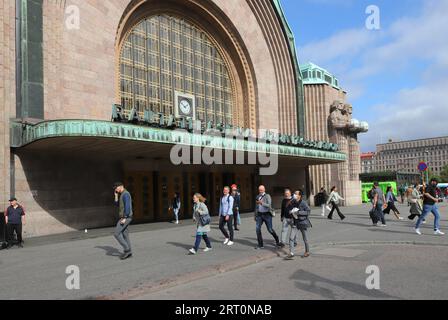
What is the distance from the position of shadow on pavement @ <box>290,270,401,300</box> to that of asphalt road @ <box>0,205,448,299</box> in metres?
0.17

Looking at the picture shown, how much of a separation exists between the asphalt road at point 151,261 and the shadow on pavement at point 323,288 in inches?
6.6

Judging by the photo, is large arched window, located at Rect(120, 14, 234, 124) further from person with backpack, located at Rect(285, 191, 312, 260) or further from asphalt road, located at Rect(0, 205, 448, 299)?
person with backpack, located at Rect(285, 191, 312, 260)

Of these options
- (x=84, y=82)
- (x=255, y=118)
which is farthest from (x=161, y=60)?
(x=255, y=118)

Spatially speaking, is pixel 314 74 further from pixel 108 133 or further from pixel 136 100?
pixel 108 133

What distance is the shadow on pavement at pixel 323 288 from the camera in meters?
6.23

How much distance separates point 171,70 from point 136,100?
3.51 metres

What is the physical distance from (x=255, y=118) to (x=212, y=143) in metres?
11.1

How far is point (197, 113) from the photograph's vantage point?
2591 centimetres

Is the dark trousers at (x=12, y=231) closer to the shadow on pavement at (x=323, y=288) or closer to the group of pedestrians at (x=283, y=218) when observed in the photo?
the group of pedestrians at (x=283, y=218)

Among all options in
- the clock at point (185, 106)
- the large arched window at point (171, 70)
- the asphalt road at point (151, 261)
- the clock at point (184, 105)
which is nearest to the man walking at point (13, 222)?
the asphalt road at point (151, 261)

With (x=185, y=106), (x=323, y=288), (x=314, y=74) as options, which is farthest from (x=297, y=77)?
(x=323, y=288)

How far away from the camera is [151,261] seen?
376 inches

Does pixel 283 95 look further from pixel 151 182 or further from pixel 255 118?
pixel 151 182

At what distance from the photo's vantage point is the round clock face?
24.6m
